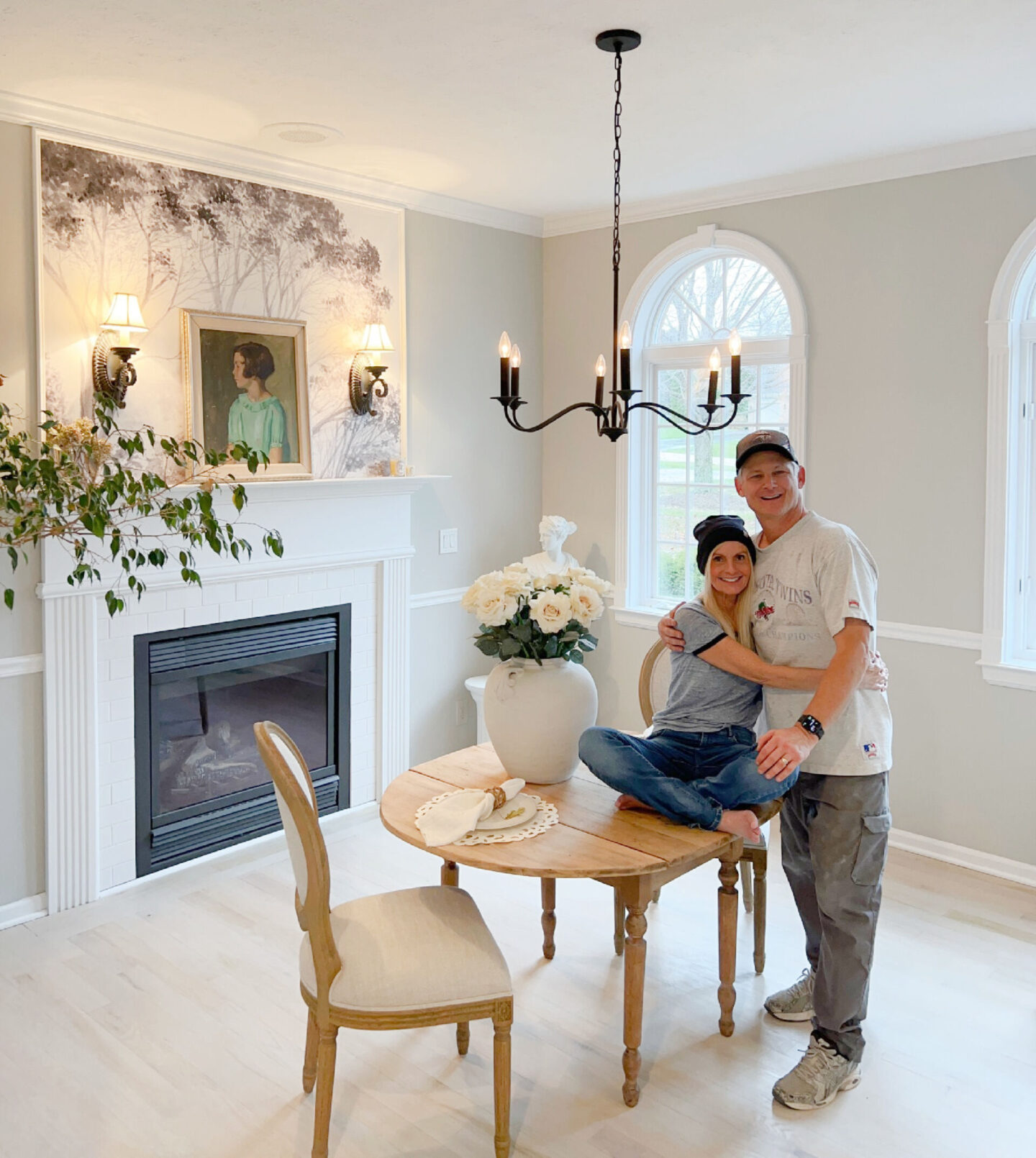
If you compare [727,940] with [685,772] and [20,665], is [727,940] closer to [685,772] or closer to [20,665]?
[685,772]

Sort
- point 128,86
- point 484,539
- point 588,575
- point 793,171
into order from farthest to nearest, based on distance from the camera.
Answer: point 484,539 < point 793,171 < point 128,86 < point 588,575

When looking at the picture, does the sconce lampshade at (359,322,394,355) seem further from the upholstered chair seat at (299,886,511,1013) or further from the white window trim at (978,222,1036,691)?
the upholstered chair seat at (299,886,511,1013)

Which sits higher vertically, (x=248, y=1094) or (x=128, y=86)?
(x=128, y=86)

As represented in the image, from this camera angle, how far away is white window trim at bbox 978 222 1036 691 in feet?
12.2

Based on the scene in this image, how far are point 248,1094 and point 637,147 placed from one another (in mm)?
3254

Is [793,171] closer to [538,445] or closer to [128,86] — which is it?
[538,445]

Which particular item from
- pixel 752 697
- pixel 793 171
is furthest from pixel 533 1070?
pixel 793 171

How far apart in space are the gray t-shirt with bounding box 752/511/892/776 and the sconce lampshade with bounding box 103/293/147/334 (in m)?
2.19

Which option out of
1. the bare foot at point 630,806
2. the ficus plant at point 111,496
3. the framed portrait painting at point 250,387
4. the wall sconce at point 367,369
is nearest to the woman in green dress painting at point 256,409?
the framed portrait painting at point 250,387

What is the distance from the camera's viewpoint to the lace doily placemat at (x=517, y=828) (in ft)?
7.75

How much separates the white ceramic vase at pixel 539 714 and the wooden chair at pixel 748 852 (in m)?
0.42

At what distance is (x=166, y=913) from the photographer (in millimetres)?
Answer: 3535

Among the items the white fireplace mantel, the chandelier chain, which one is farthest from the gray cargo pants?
the white fireplace mantel

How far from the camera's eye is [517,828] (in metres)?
2.43
